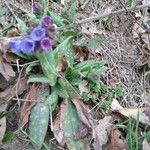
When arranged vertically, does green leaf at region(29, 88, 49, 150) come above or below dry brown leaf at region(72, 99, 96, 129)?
above

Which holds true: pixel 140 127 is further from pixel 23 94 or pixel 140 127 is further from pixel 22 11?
pixel 22 11

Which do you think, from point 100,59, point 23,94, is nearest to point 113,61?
point 100,59

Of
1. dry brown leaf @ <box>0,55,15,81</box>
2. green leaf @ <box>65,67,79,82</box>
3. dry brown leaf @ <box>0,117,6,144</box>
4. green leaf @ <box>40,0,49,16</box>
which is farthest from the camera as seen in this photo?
green leaf @ <box>40,0,49,16</box>

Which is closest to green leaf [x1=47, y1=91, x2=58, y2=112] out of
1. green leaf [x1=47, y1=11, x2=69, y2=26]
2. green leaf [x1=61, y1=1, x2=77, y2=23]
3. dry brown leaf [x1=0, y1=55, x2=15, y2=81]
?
dry brown leaf [x1=0, y1=55, x2=15, y2=81]

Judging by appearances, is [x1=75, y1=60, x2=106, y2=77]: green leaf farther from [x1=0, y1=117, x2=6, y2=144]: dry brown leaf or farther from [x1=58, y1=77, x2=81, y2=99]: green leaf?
[x1=0, y1=117, x2=6, y2=144]: dry brown leaf

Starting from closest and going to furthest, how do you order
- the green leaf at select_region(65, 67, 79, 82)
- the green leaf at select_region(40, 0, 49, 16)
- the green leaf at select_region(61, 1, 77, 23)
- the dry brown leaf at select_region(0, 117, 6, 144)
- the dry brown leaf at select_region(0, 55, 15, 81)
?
the dry brown leaf at select_region(0, 117, 6, 144), the dry brown leaf at select_region(0, 55, 15, 81), the green leaf at select_region(65, 67, 79, 82), the green leaf at select_region(40, 0, 49, 16), the green leaf at select_region(61, 1, 77, 23)

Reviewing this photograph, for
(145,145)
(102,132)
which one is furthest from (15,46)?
(145,145)
